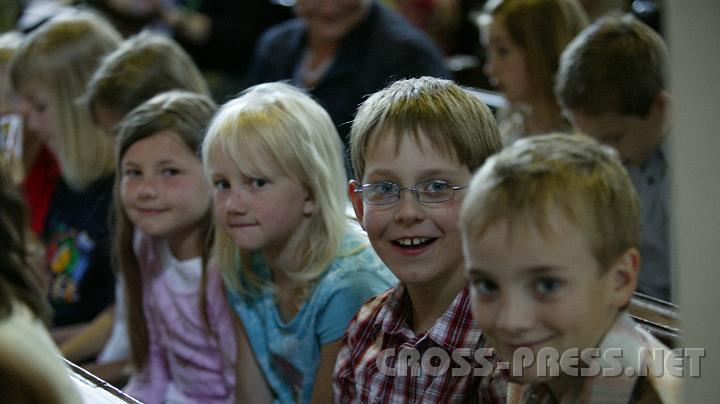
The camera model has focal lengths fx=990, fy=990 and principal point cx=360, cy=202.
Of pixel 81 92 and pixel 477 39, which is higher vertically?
pixel 81 92

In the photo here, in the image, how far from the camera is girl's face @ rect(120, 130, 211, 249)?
1.64m

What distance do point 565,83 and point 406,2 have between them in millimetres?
1937

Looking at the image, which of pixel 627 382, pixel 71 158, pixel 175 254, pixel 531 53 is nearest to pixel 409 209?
pixel 627 382

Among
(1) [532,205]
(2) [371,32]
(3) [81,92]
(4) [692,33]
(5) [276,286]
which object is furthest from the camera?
(2) [371,32]

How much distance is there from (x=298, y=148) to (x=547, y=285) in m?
0.65

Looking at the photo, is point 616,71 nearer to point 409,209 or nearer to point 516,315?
point 409,209

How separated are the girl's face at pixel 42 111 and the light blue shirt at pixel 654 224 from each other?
1.22 metres

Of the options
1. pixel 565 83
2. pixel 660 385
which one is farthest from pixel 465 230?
pixel 565 83

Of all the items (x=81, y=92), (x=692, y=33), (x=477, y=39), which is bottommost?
(x=477, y=39)

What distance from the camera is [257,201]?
→ 145 centimetres

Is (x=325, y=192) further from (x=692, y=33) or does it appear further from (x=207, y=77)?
(x=207, y=77)

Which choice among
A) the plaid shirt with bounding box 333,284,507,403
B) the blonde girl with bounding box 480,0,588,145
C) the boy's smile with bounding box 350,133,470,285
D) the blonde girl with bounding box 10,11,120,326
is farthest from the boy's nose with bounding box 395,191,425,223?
the blonde girl with bounding box 10,11,120,326

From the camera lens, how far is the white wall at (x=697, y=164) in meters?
0.69

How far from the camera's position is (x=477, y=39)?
3822 millimetres
